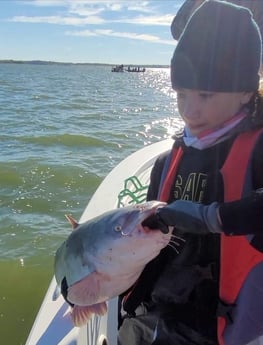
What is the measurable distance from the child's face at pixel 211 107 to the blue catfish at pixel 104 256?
42 centimetres

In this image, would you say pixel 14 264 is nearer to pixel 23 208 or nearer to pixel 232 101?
pixel 23 208

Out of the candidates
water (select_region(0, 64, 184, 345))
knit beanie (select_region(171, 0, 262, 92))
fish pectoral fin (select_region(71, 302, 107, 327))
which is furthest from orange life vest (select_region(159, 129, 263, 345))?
water (select_region(0, 64, 184, 345))

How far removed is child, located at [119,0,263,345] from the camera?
5.46 ft

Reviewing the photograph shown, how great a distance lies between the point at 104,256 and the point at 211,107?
2.13ft

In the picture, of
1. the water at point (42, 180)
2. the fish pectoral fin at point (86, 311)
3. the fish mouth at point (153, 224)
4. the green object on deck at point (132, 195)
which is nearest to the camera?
the fish mouth at point (153, 224)

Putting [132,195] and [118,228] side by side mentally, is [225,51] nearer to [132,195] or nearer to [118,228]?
[118,228]

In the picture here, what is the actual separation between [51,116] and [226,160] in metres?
13.3

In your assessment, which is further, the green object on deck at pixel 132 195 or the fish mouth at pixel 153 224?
the green object on deck at pixel 132 195

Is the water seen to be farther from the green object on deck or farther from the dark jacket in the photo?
the dark jacket

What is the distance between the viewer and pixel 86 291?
1.62 m

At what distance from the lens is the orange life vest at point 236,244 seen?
164cm

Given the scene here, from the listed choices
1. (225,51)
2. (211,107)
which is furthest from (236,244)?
(225,51)

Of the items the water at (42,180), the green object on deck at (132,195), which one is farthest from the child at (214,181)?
the water at (42,180)

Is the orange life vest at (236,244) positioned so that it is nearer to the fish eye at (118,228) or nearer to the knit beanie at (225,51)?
the knit beanie at (225,51)
